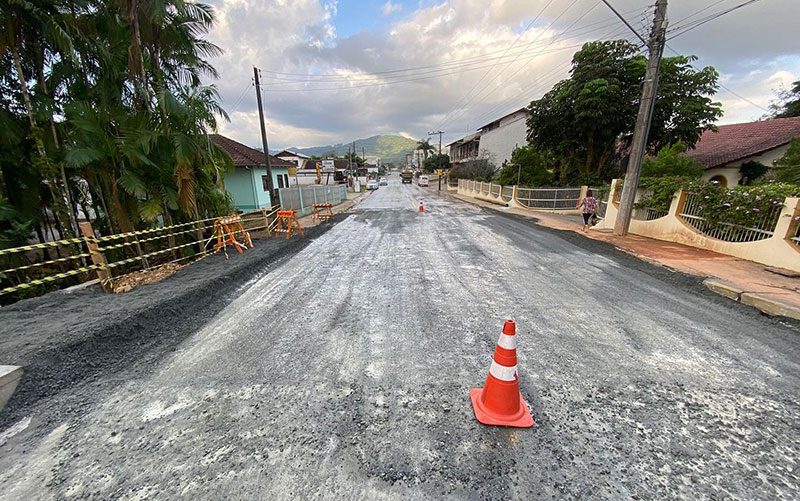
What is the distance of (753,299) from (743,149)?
1929 centimetres

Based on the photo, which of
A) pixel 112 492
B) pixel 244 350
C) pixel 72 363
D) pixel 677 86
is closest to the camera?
pixel 112 492

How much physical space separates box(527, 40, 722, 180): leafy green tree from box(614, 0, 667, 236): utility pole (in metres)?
7.22

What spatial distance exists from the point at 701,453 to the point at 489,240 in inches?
280

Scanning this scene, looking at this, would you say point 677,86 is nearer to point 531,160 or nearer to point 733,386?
point 531,160

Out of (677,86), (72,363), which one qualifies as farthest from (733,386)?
(677,86)

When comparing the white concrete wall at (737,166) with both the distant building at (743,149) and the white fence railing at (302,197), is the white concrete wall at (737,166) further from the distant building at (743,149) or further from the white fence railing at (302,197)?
the white fence railing at (302,197)

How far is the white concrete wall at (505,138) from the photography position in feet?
106

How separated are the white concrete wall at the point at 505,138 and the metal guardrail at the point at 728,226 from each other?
25615mm

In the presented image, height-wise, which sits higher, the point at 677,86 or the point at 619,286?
the point at 677,86

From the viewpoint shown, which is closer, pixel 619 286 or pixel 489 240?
pixel 619 286

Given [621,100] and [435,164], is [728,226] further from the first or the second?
[435,164]

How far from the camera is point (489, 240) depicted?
8812 mm

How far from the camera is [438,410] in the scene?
91.1 inches

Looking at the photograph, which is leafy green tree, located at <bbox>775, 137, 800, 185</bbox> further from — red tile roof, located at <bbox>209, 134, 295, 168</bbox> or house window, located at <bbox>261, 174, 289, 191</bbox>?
house window, located at <bbox>261, 174, 289, 191</bbox>
